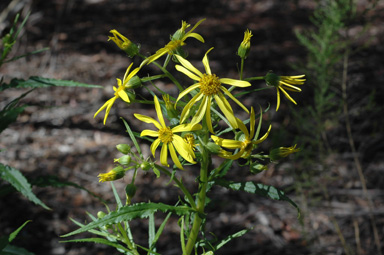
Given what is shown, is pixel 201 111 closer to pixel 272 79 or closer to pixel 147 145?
A: pixel 272 79

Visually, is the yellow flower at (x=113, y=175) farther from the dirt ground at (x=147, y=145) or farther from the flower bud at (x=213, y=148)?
the dirt ground at (x=147, y=145)

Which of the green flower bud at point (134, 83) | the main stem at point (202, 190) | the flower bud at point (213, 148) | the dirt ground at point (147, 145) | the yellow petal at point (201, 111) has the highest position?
the green flower bud at point (134, 83)

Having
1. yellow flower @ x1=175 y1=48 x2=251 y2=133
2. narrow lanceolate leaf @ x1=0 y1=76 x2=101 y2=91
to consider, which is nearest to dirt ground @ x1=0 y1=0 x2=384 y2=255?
narrow lanceolate leaf @ x1=0 y1=76 x2=101 y2=91

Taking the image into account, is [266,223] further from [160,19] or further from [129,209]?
[160,19]

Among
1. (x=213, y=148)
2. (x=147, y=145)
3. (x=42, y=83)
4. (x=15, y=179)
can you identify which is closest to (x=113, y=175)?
(x=213, y=148)

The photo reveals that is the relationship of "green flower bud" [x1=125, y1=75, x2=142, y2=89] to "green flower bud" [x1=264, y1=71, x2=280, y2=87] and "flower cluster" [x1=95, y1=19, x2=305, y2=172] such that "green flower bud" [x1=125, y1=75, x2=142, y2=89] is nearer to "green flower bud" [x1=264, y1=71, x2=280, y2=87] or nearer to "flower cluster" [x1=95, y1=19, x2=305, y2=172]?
"flower cluster" [x1=95, y1=19, x2=305, y2=172]

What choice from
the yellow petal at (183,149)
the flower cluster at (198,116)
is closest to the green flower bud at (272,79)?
the flower cluster at (198,116)

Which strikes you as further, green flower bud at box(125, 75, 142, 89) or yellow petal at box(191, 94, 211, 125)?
green flower bud at box(125, 75, 142, 89)

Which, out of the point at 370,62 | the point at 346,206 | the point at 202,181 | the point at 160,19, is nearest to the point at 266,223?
the point at 346,206
